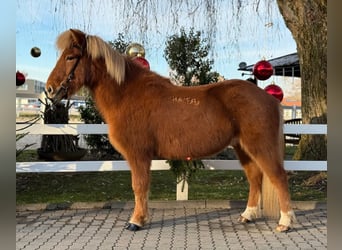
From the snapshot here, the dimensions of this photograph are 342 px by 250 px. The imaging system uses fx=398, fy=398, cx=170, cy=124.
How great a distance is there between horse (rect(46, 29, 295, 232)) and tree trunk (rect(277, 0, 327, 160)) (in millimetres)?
2471

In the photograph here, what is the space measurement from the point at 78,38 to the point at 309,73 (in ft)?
13.6

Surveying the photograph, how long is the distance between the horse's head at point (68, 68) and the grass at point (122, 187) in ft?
7.55

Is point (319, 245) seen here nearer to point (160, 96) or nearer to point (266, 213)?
point (266, 213)

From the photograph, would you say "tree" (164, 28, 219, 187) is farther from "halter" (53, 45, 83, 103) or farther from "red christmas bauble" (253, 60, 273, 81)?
"halter" (53, 45, 83, 103)

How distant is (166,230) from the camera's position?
14.5 feet

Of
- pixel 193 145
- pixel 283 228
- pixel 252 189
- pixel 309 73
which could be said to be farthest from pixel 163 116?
pixel 309 73

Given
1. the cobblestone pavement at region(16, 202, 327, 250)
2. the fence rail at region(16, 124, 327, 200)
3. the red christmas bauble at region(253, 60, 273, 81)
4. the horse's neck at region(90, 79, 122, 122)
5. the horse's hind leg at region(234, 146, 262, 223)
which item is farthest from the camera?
the fence rail at region(16, 124, 327, 200)

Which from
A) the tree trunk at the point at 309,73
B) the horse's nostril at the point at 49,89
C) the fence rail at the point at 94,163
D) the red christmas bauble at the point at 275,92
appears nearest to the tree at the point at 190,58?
the red christmas bauble at the point at 275,92

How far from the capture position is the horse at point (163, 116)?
4.34 meters

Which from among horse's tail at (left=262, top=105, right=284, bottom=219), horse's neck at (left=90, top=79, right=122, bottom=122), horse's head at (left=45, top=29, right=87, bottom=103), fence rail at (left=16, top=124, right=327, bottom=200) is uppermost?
horse's head at (left=45, top=29, right=87, bottom=103)

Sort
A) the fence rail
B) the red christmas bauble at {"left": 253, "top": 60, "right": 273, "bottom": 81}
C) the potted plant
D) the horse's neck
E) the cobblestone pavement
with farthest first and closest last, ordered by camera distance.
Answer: the potted plant < the fence rail < the red christmas bauble at {"left": 253, "top": 60, "right": 273, "bottom": 81} < the horse's neck < the cobblestone pavement

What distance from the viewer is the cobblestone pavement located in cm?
392

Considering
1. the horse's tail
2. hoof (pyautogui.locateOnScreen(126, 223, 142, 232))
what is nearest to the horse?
hoof (pyautogui.locateOnScreen(126, 223, 142, 232))

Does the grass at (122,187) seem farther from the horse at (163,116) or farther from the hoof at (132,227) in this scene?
the horse at (163,116)
